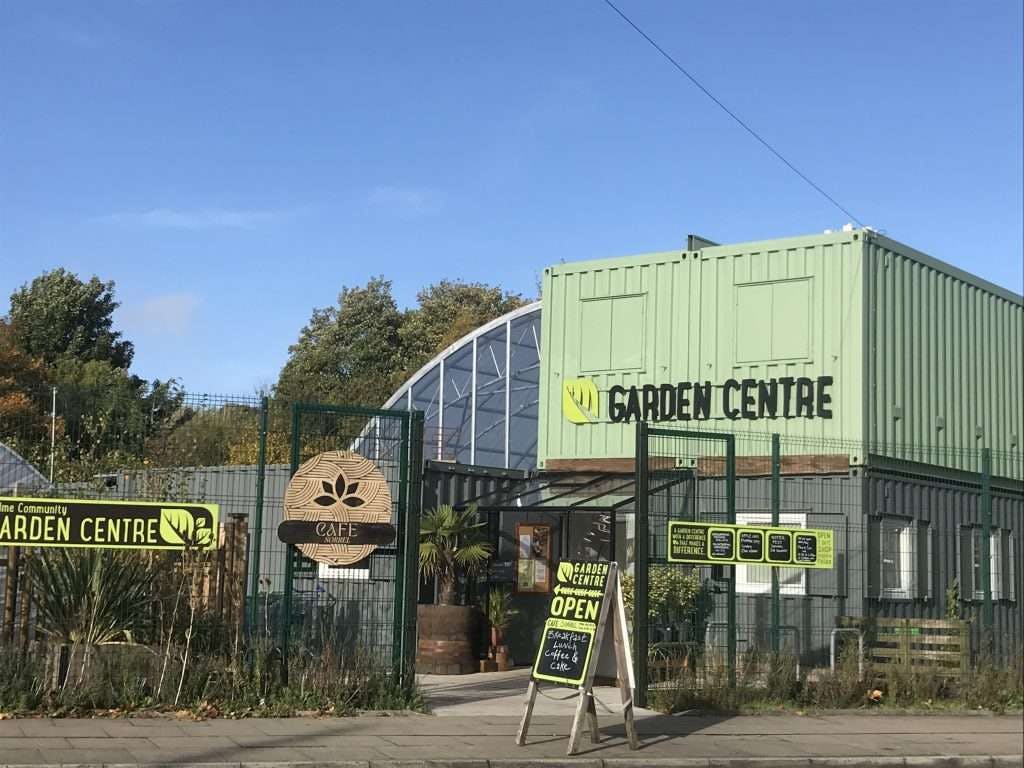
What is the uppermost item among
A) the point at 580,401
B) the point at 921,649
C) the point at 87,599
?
the point at 580,401

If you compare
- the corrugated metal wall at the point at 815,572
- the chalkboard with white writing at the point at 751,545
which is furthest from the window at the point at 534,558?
the chalkboard with white writing at the point at 751,545

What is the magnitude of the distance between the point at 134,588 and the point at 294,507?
1760 millimetres

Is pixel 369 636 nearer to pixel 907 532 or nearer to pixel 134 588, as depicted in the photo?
pixel 134 588

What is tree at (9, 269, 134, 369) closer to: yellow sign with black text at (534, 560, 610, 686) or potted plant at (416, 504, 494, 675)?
potted plant at (416, 504, 494, 675)

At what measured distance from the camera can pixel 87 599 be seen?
1323 centimetres

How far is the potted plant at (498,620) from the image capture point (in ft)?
65.1

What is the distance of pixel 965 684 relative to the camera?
1583cm

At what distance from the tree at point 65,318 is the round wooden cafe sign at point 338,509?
43186 mm

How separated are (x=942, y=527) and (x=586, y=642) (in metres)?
9.83

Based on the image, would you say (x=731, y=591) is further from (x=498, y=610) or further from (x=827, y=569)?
(x=498, y=610)

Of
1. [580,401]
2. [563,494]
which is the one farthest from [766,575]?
[580,401]

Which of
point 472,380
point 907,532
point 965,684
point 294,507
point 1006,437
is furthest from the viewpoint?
point 472,380

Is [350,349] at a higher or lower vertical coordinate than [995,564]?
higher

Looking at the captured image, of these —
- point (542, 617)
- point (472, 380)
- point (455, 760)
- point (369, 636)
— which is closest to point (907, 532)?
point (542, 617)
